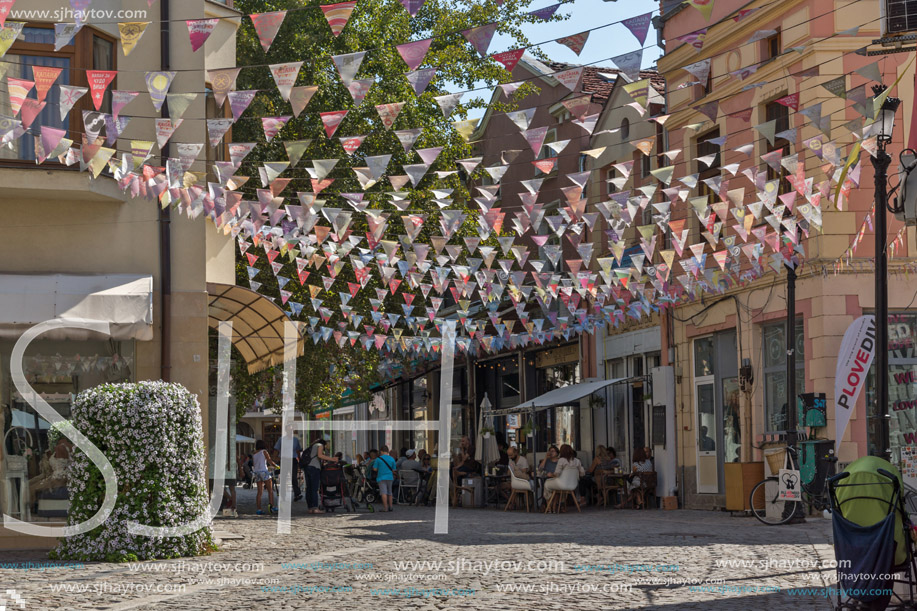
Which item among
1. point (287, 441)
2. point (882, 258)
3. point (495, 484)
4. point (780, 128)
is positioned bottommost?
point (495, 484)

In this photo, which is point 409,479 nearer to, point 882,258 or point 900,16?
point 882,258

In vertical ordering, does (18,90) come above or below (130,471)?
above

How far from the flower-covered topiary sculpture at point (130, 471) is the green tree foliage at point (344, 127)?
1120 cm

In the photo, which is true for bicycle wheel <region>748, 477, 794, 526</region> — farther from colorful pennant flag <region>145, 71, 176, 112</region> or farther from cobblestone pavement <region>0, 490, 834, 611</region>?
colorful pennant flag <region>145, 71, 176, 112</region>

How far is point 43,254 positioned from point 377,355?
14.7 metres

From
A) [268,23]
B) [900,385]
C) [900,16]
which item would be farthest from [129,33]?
[900,385]

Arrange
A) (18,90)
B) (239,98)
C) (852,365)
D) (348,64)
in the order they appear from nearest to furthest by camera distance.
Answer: (348,64) → (239,98) → (18,90) → (852,365)

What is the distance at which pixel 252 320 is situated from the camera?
1817cm

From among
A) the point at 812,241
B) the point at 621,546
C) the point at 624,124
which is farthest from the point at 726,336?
the point at 621,546

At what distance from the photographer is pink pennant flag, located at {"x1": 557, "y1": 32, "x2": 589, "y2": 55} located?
920 centimetres

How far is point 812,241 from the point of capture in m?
18.8

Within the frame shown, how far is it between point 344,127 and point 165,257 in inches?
432

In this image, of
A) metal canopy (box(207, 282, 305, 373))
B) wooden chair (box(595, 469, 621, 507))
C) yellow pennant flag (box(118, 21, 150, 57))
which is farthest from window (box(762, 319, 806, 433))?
yellow pennant flag (box(118, 21, 150, 57))

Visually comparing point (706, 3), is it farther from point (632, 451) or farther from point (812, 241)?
point (632, 451)
